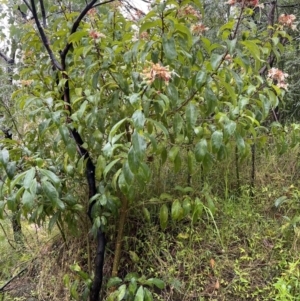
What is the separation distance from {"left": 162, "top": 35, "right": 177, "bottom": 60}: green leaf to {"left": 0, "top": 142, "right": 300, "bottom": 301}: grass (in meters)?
0.64

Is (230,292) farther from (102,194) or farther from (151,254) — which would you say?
(102,194)

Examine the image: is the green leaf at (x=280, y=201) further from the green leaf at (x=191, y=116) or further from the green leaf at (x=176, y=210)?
the green leaf at (x=191, y=116)

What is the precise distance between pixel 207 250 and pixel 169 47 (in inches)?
38.5

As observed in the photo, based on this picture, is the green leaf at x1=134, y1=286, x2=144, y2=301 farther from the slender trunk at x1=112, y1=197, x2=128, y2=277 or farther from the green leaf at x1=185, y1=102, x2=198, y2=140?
the green leaf at x1=185, y1=102, x2=198, y2=140

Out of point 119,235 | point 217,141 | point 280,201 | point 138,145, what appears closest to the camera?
point 138,145

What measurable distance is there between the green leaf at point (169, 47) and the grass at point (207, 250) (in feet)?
2.11

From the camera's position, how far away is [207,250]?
168 centimetres

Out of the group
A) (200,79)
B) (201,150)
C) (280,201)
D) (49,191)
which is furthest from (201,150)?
(280,201)

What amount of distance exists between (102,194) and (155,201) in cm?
26

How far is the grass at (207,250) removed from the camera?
5.14 feet

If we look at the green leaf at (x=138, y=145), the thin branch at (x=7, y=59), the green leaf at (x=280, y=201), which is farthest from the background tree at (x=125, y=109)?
the thin branch at (x=7, y=59)

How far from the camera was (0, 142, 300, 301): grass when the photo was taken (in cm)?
157

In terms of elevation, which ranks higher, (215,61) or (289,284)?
(215,61)

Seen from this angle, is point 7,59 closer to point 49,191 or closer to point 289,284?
point 49,191
